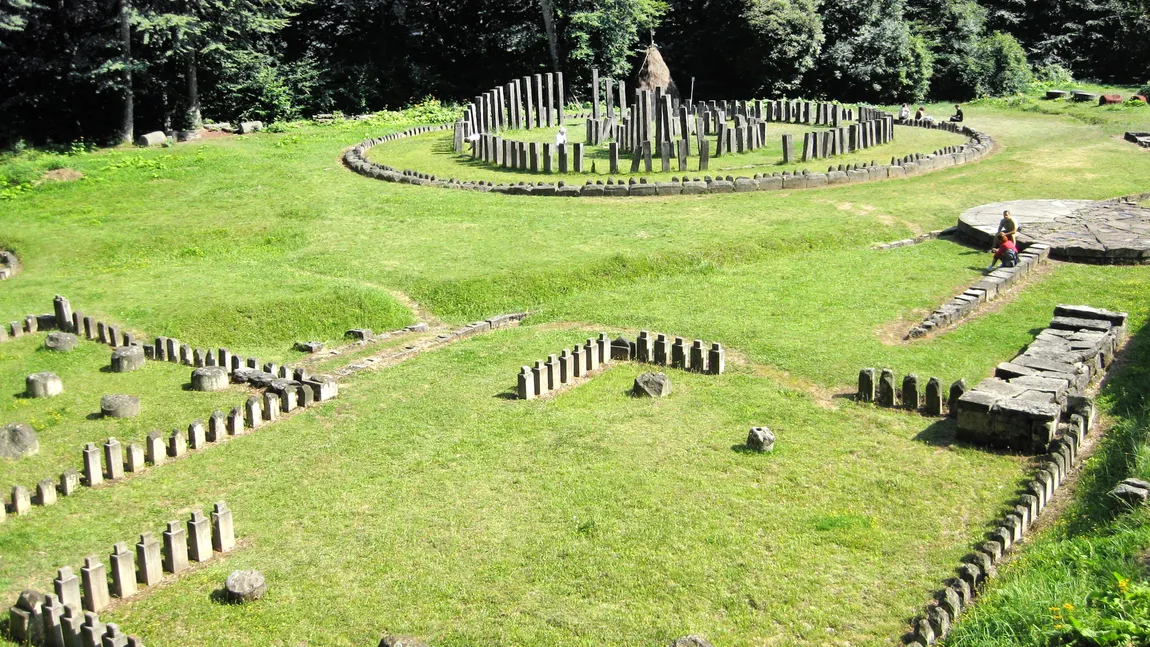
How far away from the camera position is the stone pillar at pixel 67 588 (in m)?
10.1

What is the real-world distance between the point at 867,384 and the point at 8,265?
2036 cm

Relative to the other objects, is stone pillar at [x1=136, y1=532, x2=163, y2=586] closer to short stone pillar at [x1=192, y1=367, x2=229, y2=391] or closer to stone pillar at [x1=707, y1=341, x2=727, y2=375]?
short stone pillar at [x1=192, y1=367, x2=229, y2=391]

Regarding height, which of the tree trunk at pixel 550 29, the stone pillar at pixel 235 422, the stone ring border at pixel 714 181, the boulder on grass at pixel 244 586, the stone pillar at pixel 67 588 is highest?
the tree trunk at pixel 550 29

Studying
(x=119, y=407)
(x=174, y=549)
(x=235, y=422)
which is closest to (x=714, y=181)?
(x=235, y=422)

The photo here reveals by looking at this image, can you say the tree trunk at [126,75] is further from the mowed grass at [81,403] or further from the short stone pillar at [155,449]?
the short stone pillar at [155,449]

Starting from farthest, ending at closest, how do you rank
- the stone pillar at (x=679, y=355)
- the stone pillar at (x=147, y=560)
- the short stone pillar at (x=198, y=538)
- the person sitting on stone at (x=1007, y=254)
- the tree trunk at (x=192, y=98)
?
the tree trunk at (x=192, y=98) → the person sitting on stone at (x=1007, y=254) → the stone pillar at (x=679, y=355) → the short stone pillar at (x=198, y=538) → the stone pillar at (x=147, y=560)

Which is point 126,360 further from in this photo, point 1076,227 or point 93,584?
point 1076,227

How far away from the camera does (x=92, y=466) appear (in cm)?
1335

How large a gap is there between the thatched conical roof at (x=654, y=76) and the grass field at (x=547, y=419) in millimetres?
19922

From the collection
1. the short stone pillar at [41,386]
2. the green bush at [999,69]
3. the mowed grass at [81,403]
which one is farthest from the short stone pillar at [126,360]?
the green bush at [999,69]

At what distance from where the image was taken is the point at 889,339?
17.9m

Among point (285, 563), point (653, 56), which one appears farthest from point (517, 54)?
point (285, 563)

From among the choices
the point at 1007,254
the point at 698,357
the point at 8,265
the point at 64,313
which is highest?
the point at 1007,254

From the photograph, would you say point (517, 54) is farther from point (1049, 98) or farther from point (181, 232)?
point (181, 232)
